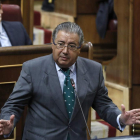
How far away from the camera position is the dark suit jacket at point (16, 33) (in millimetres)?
1634

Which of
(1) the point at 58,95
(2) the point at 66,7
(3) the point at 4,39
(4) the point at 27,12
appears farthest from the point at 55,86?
(2) the point at 66,7

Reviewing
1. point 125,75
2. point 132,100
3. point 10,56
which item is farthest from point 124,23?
point 10,56

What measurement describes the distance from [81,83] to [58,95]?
79 mm

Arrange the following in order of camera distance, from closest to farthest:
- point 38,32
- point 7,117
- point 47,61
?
point 7,117 < point 47,61 < point 38,32

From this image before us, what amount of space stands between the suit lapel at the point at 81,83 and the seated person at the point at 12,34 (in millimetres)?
640

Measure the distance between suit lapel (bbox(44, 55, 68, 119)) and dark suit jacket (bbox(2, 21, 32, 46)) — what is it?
2.15 ft

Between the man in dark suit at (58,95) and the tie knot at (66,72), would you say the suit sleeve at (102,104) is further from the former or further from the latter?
the tie knot at (66,72)

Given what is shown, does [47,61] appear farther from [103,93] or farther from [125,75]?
[125,75]

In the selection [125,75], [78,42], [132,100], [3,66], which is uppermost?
[78,42]

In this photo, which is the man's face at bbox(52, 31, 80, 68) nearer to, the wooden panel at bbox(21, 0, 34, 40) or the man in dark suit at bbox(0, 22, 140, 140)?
the man in dark suit at bbox(0, 22, 140, 140)

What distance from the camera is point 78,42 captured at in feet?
3.19

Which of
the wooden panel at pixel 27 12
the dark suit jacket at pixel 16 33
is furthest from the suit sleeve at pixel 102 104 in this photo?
the wooden panel at pixel 27 12

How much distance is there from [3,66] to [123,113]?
478 mm

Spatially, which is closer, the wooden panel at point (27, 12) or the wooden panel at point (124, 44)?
the wooden panel at point (124, 44)
